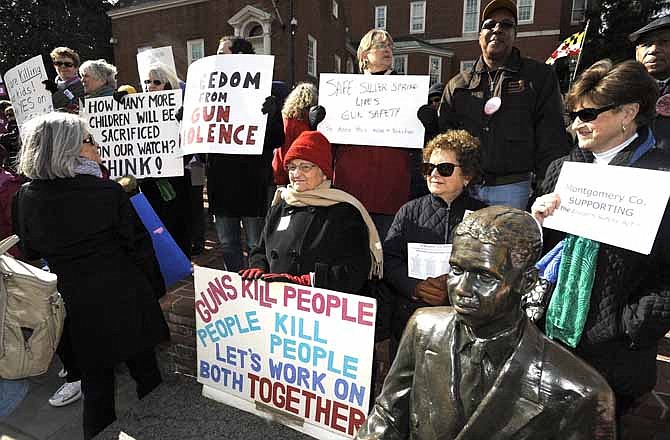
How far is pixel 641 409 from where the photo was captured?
7.96 ft

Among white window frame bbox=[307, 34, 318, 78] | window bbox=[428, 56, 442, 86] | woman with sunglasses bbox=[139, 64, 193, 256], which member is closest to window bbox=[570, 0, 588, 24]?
window bbox=[428, 56, 442, 86]

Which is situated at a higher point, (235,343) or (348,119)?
(348,119)

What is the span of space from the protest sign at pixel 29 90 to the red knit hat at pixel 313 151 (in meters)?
3.03

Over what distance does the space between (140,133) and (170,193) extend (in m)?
0.62

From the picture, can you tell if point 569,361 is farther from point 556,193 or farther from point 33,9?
point 33,9

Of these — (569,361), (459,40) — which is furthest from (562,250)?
(459,40)

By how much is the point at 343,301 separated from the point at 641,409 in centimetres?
178

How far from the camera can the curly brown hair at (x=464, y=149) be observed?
2.28m

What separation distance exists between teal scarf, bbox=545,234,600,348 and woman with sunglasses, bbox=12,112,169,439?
2.26 m

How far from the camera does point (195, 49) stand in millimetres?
21406

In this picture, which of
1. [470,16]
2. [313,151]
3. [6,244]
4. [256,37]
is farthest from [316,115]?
[470,16]

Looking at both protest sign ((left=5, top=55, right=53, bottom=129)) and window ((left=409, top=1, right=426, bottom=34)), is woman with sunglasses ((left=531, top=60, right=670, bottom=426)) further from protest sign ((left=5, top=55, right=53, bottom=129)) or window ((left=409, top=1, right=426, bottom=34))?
window ((left=409, top=1, right=426, bottom=34))

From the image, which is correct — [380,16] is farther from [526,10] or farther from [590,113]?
[590,113]

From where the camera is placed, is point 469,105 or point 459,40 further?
point 459,40
